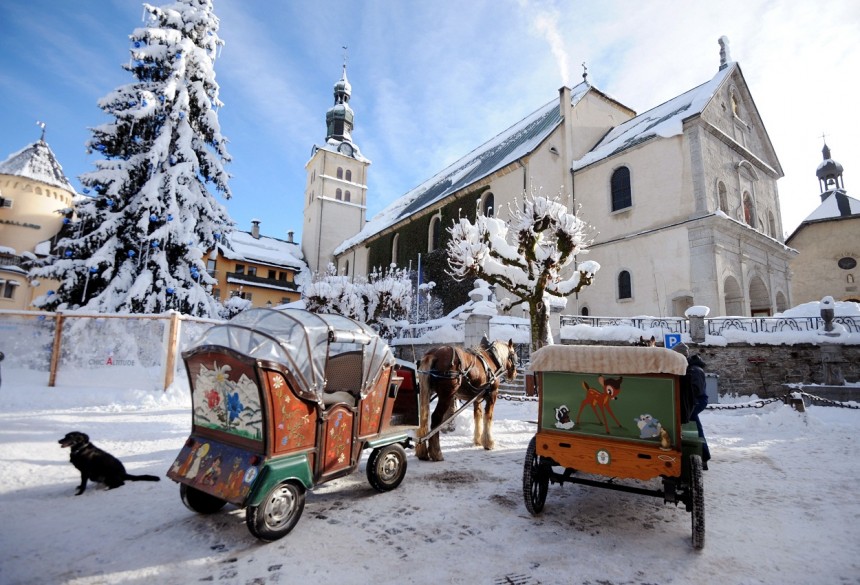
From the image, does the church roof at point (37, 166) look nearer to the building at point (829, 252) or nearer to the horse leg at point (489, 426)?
the horse leg at point (489, 426)

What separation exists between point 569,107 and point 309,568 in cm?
2683

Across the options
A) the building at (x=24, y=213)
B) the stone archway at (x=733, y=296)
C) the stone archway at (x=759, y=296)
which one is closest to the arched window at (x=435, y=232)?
the stone archway at (x=733, y=296)

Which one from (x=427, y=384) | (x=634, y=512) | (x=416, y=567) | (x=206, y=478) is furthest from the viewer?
(x=427, y=384)

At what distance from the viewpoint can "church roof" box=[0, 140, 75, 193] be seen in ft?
88.6


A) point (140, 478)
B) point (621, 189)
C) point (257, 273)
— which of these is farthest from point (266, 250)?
point (140, 478)

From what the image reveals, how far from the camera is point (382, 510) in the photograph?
4.15m

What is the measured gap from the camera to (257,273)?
4200 centimetres

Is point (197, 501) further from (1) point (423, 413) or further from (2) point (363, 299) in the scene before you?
(2) point (363, 299)

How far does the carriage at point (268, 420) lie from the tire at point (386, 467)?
1.4 inches

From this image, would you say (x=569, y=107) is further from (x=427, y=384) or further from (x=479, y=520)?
(x=479, y=520)

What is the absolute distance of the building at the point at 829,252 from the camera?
1212 inches

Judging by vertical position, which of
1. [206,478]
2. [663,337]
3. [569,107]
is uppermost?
[569,107]

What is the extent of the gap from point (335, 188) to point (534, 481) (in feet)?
149

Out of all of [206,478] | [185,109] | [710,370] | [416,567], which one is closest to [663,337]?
[710,370]
